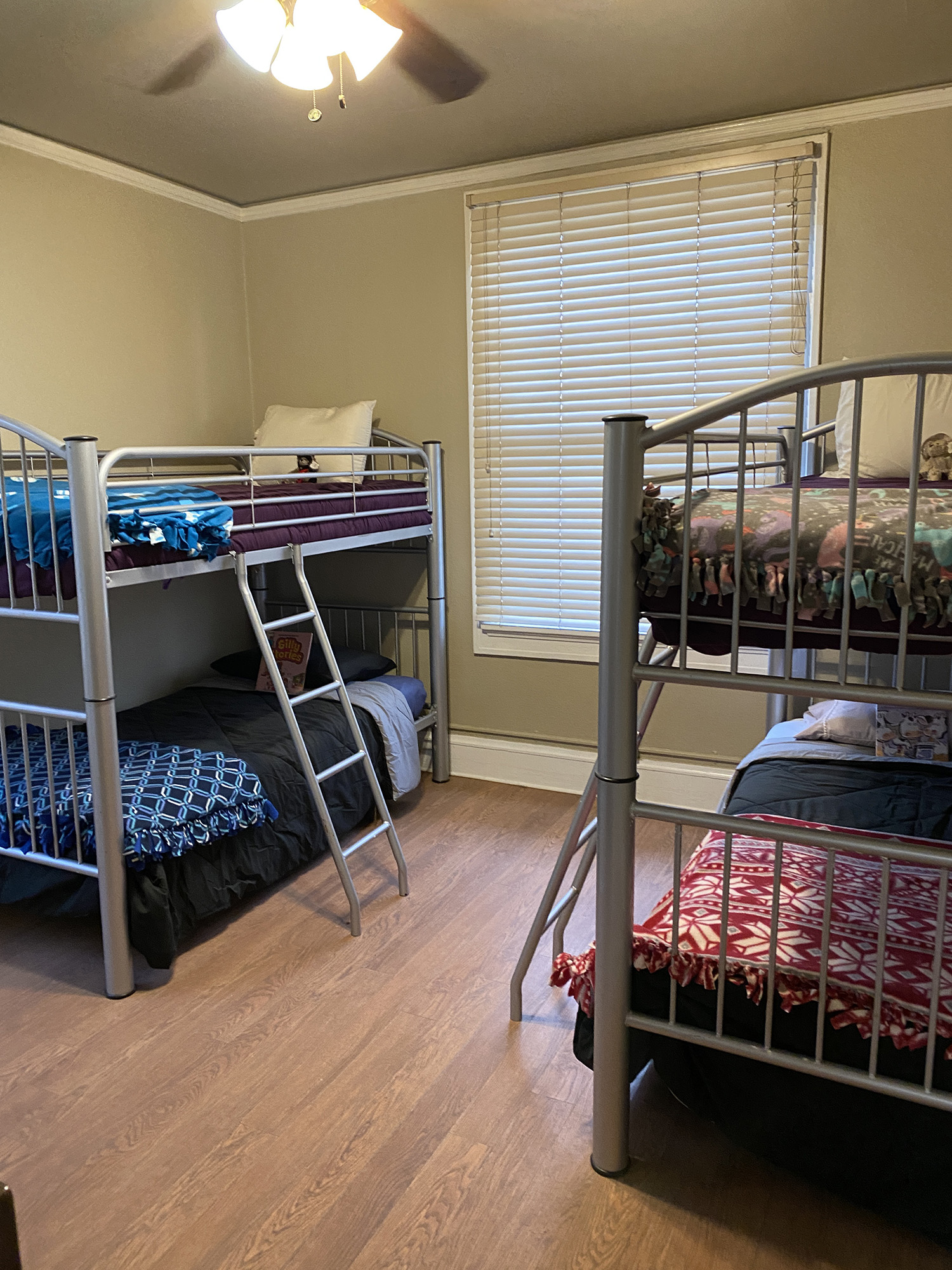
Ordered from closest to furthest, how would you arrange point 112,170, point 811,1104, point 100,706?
point 811,1104
point 100,706
point 112,170

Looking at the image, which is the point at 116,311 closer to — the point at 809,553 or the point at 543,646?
the point at 543,646

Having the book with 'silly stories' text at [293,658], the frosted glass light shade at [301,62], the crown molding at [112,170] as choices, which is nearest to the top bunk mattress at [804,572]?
the frosted glass light shade at [301,62]

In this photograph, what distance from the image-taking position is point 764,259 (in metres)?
3.20

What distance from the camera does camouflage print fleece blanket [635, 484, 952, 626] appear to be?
1.36 m

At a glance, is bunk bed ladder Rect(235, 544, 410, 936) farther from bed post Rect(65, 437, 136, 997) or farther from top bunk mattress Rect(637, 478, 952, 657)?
top bunk mattress Rect(637, 478, 952, 657)

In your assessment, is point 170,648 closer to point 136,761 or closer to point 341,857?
point 136,761

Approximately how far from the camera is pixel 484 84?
280cm

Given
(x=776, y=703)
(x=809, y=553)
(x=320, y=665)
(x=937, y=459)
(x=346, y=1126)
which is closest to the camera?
(x=809, y=553)

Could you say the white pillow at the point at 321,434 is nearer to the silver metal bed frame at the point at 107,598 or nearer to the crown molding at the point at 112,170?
the silver metal bed frame at the point at 107,598

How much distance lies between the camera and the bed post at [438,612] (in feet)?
12.3

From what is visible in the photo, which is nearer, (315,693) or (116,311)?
(315,693)

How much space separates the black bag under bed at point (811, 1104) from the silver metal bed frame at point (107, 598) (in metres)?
1.16

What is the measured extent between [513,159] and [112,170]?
1.47 metres

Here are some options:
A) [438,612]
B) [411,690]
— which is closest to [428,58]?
[438,612]
